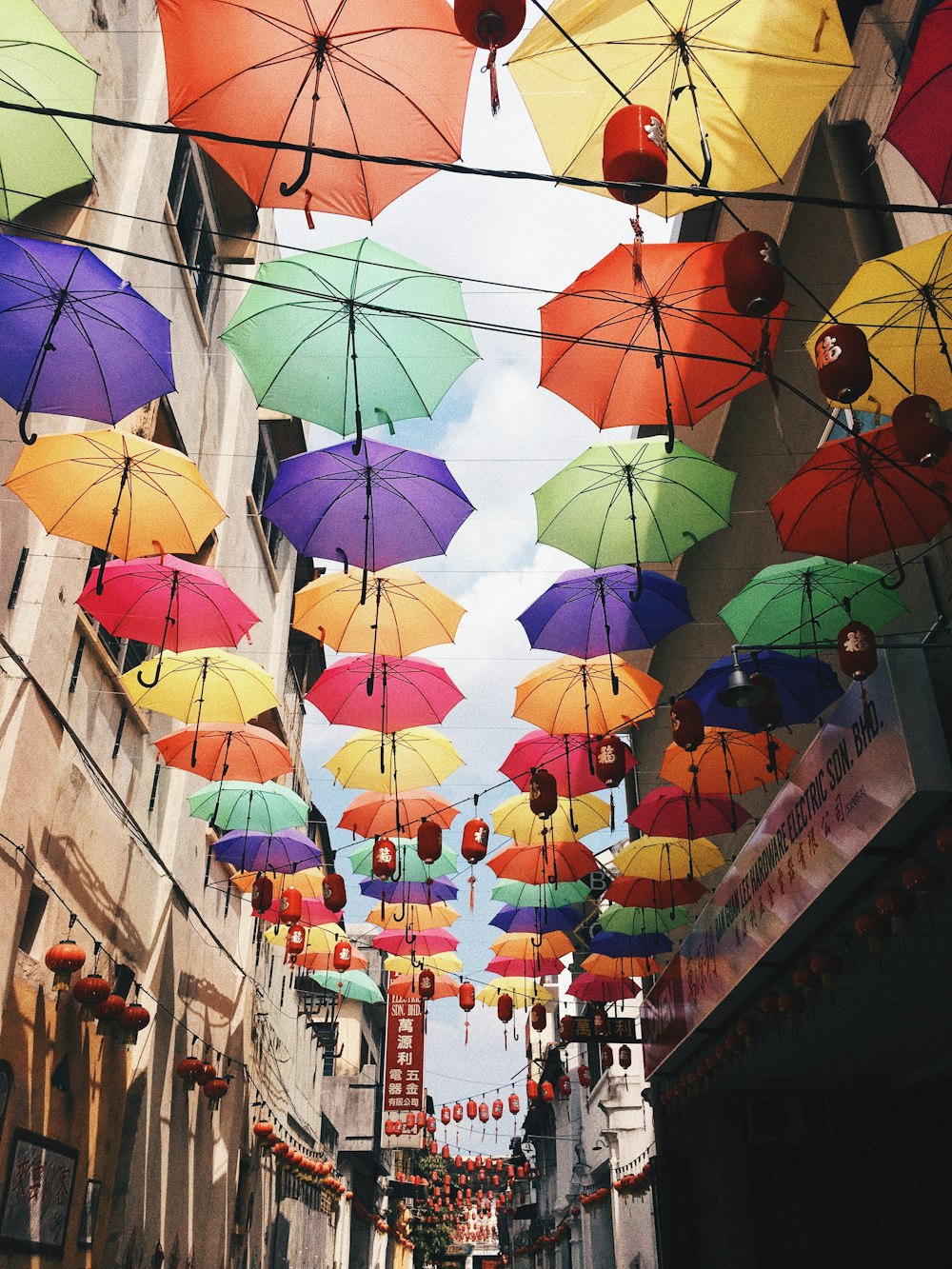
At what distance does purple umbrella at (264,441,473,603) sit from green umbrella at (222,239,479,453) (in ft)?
2.35

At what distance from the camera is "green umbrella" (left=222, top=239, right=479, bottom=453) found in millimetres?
6926

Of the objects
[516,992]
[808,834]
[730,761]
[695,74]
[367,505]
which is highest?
[695,74]

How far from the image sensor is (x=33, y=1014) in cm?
789

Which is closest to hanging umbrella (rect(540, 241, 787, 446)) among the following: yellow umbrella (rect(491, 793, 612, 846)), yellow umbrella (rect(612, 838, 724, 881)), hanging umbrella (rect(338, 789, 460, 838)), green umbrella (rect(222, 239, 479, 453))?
green umbrella (rect(222, 239, 479, 453))

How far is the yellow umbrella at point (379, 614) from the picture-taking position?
33.9ft

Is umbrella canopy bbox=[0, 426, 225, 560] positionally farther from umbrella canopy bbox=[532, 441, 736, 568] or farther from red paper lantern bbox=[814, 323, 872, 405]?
red paper lantern bbox=[814, 323, 872, 405]

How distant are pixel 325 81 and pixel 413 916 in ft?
49.0

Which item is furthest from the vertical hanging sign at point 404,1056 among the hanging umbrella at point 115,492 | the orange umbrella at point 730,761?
the hanging umbrella at point 115,492

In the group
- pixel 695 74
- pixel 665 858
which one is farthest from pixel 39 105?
pixel 665 858

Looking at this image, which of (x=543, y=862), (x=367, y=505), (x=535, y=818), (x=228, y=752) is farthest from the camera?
(x=543, y=862)

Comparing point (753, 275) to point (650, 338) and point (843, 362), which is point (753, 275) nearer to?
point (843, 362)

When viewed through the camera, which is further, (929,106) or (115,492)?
(115,492)

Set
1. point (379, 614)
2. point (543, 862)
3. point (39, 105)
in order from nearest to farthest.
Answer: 1. point (39, 105)
2. point (379, 614)
3. point (543, 862)

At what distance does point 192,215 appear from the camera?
13.6 m
